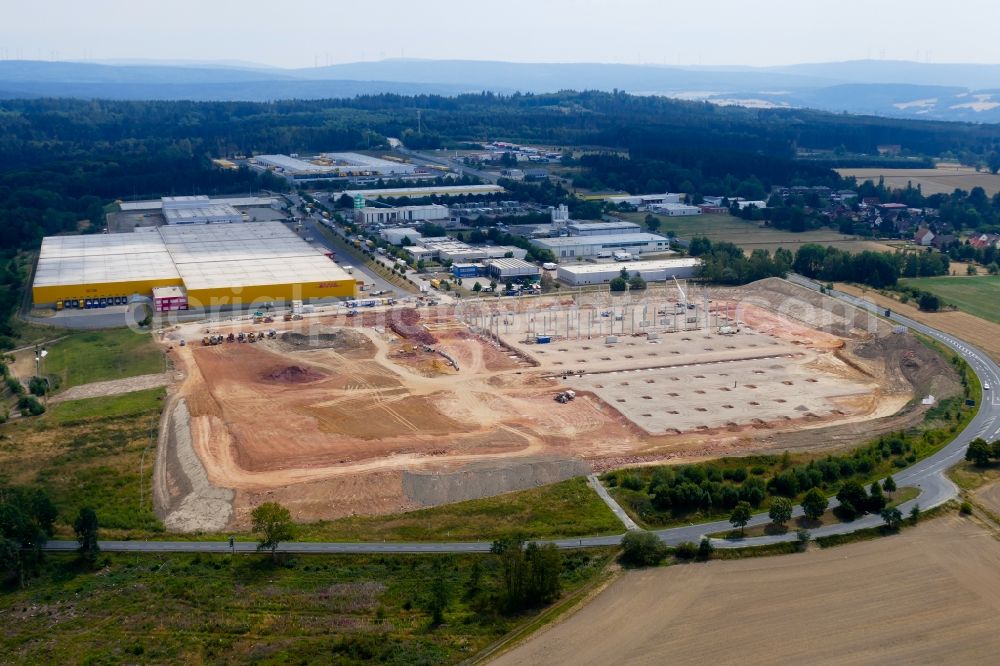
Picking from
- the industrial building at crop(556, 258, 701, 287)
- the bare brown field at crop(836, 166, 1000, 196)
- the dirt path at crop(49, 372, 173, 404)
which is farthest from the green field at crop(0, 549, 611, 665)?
the bare brown field at crop(836, 166, 1000, 196)

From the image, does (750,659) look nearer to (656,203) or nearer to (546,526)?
(546,526)

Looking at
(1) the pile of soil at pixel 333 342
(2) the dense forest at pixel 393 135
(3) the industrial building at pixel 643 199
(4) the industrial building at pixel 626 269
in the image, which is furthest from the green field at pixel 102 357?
(3) the industrial building at pixel 643 199

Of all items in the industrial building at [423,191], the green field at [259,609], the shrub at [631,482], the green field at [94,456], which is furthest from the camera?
the industrial building at [423,191]

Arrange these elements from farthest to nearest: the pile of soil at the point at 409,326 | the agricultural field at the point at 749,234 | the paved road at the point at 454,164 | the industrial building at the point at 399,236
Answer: the paved road at the point at 454,164, the agricultural field at the point at 749,234, the industrial building at the point at 399,236, the pile of soil at the point at 409,326

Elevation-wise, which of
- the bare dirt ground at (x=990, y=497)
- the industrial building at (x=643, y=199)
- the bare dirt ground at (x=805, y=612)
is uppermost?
the industrial building at (x=643, y=199)

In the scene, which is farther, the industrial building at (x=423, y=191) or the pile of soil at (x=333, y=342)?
the industrial building at (x=423, y=191)

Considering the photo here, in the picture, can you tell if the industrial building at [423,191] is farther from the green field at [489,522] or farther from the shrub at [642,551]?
the shrub at [642,551]

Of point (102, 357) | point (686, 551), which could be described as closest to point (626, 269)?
point (102, 357)
